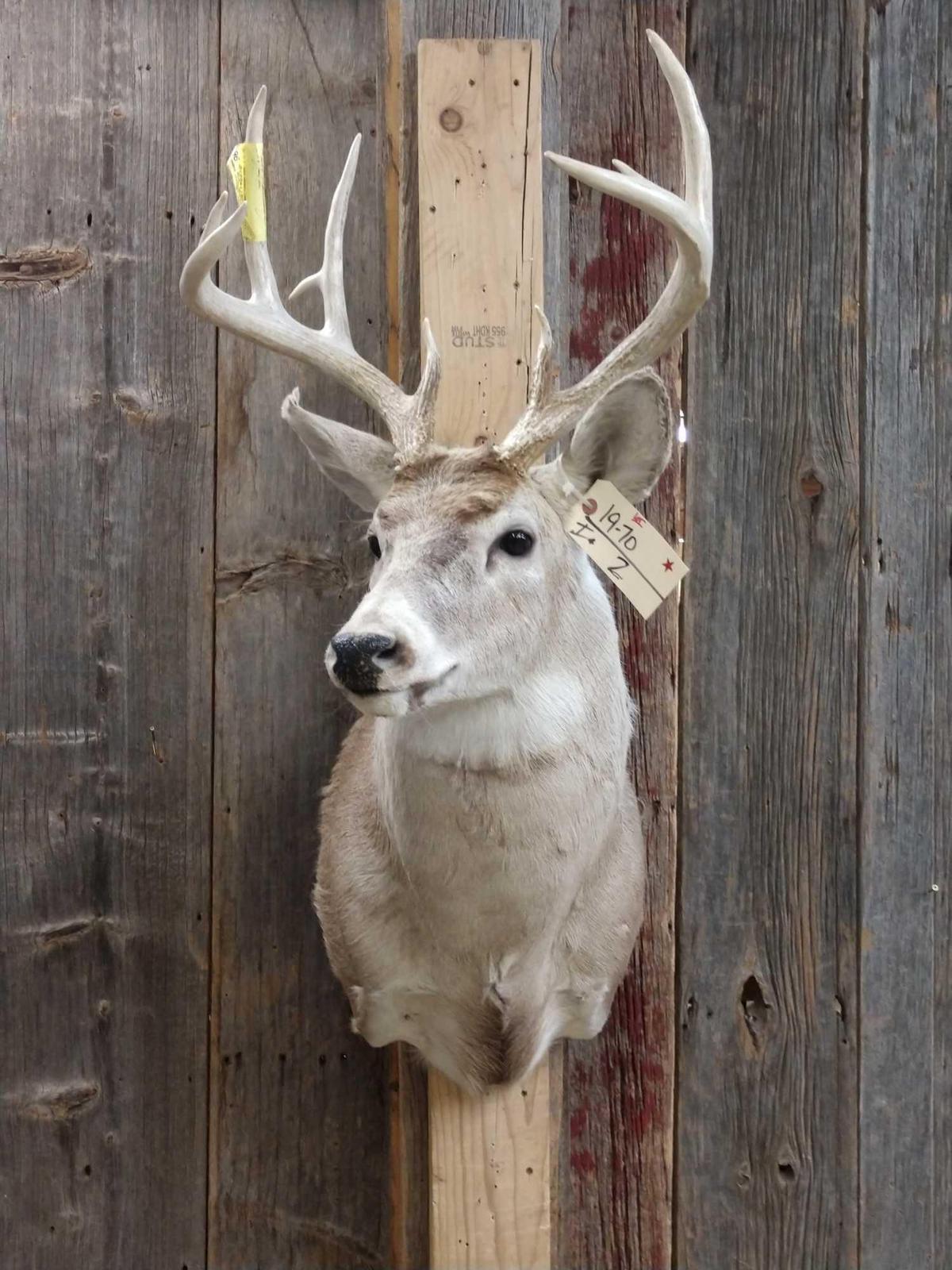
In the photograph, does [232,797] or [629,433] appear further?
[232,797]

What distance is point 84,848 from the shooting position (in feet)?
5.83

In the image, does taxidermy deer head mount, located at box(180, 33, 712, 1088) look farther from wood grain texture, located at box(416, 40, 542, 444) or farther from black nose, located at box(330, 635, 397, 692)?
wood grain texture, located at box(416, 40, 542, 444)

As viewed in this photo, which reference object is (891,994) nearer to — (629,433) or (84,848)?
(629,433)

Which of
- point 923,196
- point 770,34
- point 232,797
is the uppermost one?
point 770,34

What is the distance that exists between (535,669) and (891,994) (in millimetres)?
895

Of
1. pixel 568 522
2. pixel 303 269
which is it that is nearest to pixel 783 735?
pixel 568 522

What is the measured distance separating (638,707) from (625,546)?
0.43m

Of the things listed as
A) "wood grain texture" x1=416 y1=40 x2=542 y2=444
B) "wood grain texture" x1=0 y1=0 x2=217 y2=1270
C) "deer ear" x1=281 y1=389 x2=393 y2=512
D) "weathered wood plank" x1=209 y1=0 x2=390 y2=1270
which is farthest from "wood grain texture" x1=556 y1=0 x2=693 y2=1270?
"wood grain texture" x1=0 y1=0 x2=217 y2=1270

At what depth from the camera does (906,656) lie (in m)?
1.83

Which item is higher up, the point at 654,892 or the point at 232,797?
the point at 232,797

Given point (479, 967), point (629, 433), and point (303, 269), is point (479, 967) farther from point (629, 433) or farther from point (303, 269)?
point (303, 269)

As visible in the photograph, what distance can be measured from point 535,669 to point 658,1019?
28.1 inches

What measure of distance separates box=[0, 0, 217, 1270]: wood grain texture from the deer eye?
635mm

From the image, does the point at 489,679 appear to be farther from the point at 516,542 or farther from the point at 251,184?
the point at 251,184
